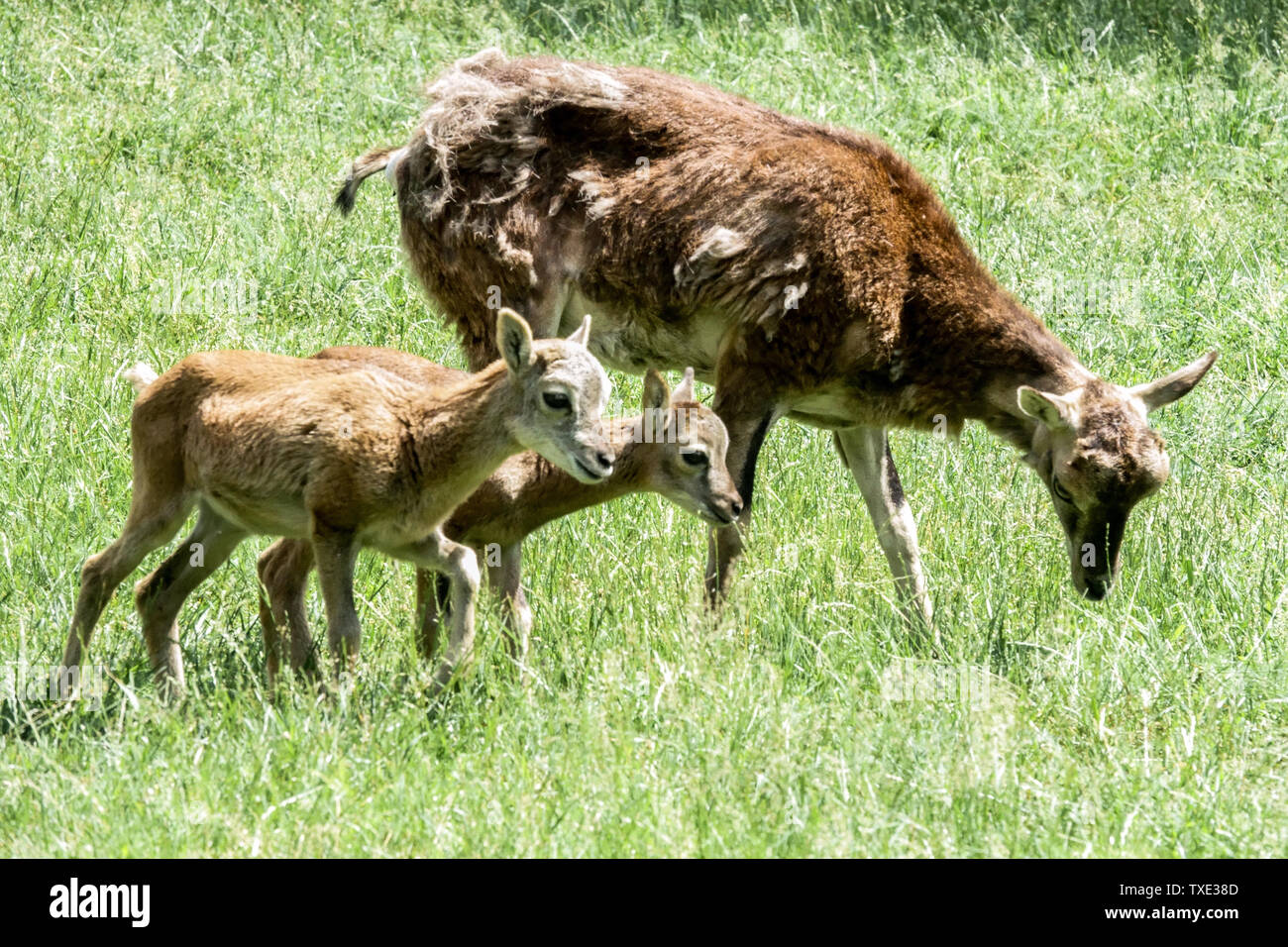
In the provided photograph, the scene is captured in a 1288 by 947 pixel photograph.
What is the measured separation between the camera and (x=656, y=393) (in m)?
7.90

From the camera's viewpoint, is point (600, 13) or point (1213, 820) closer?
point (1213, 820)

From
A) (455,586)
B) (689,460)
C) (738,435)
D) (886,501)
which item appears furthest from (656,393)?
(886,501)

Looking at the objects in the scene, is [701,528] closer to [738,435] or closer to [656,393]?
[738,435]

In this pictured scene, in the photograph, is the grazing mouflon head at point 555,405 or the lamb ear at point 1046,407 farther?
the lamb ear at point 1046,407

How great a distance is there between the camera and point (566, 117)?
29.5ft

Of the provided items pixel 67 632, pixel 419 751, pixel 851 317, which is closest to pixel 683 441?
pixel 851 317

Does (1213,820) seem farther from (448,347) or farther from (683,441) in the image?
(448,347)

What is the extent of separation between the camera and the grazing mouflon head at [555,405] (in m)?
Result: 6.83

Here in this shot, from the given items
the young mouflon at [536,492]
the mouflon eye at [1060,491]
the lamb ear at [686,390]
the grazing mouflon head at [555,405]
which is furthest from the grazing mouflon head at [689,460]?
the mouflon eye at [1060,491]

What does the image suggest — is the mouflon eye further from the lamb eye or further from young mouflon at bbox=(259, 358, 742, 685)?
the lamb eye

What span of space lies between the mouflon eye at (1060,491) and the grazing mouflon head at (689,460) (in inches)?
64.2

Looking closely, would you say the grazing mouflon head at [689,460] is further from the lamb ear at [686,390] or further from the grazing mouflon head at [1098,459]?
the grazing mouflon head at [1098,459]

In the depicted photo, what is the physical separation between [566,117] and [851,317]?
1731 millimetres

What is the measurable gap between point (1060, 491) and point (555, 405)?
2.79m
